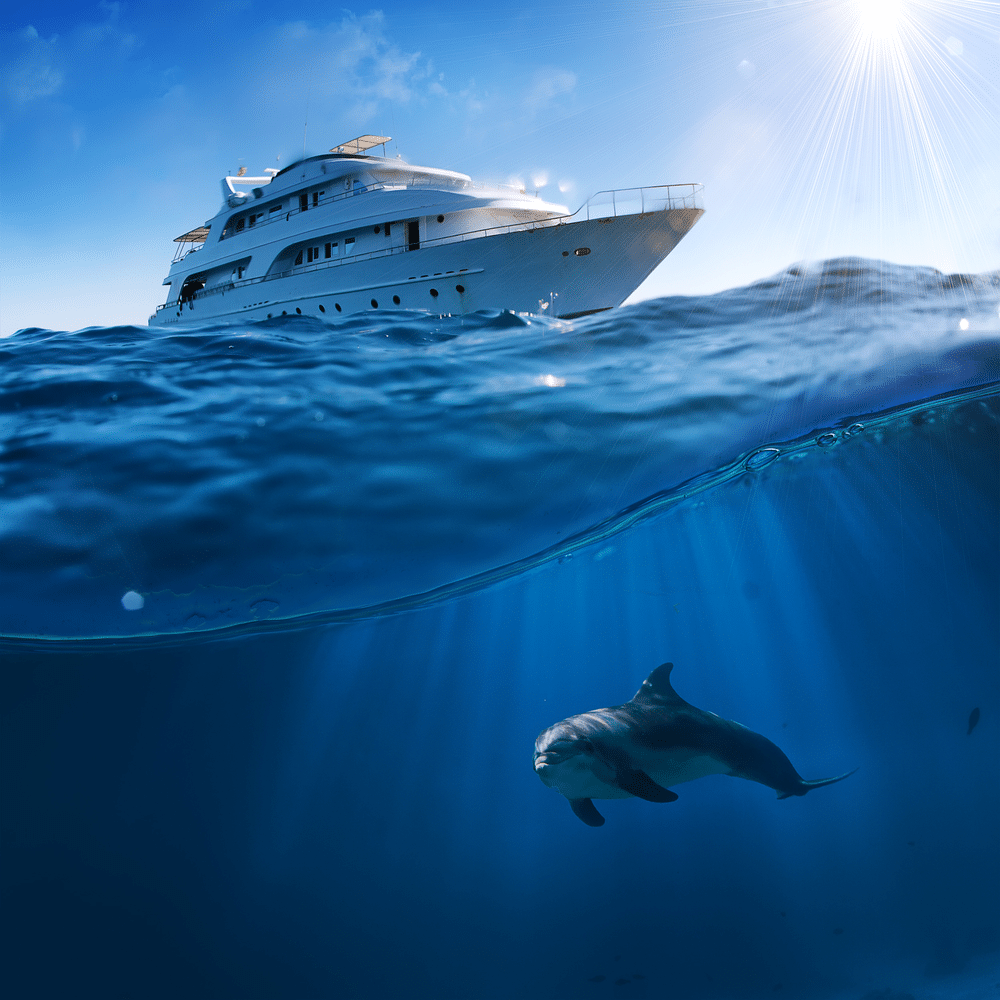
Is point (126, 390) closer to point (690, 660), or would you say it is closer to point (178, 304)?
point (178, 304)

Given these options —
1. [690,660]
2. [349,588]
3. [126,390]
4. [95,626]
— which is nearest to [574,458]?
[349,588]

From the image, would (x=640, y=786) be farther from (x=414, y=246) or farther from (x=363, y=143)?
(x=363, y=143)

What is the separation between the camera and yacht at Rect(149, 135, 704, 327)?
68.1 ft

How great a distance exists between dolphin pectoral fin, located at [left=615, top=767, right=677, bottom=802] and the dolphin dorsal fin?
2.56ft

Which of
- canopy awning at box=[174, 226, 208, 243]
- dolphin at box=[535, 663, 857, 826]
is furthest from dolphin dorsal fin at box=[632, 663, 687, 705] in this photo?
canopy awning at box=[174, 226, 208, 243]

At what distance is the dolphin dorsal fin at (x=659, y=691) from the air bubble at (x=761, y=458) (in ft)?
13.4

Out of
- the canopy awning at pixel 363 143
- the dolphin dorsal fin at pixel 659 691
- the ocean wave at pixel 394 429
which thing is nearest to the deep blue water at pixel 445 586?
the ocean wave at pixel 394 429

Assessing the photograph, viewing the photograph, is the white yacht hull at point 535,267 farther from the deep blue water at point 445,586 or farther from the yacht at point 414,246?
the deep blue water at point 445,586

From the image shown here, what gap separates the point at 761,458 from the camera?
9.34 m

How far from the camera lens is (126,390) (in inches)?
241

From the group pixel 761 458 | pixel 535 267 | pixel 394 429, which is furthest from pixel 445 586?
pixel 535 267

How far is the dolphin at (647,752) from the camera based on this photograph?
5.41 meters

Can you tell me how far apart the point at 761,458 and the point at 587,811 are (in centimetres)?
617

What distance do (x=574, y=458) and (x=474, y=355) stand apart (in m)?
1.91
